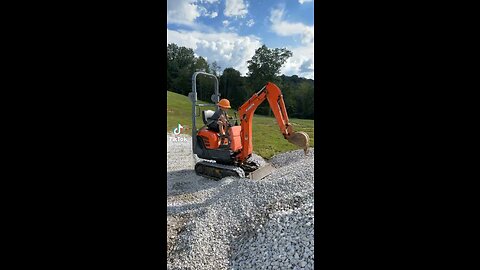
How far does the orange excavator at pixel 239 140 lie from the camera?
4750 mm

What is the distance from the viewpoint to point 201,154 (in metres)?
5.49

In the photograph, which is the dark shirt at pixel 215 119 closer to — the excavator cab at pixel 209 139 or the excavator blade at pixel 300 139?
the excavator cab at pixel 209 139

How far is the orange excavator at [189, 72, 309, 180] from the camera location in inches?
187

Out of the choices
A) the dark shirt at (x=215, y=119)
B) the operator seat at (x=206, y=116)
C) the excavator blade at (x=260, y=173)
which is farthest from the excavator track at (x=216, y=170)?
the operator seat at (x=206, y=116)

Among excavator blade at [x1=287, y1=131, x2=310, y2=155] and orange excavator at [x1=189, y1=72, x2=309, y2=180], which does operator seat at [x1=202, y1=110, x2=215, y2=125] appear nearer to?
orange excavator at [x1=189, y1=72, x2=309, y2=180]

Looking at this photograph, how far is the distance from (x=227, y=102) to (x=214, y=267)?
339 centimetres

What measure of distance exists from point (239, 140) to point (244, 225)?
95.4 inches

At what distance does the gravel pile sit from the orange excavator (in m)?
0.57

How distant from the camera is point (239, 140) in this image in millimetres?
5316

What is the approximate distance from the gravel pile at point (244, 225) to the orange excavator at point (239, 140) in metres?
0.57

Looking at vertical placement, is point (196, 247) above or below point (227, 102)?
below

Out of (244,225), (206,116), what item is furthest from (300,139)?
(244,225)

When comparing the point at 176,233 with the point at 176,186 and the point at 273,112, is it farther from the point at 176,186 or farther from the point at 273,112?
the point at 273,112

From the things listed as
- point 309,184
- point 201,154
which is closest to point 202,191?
point 201,154
